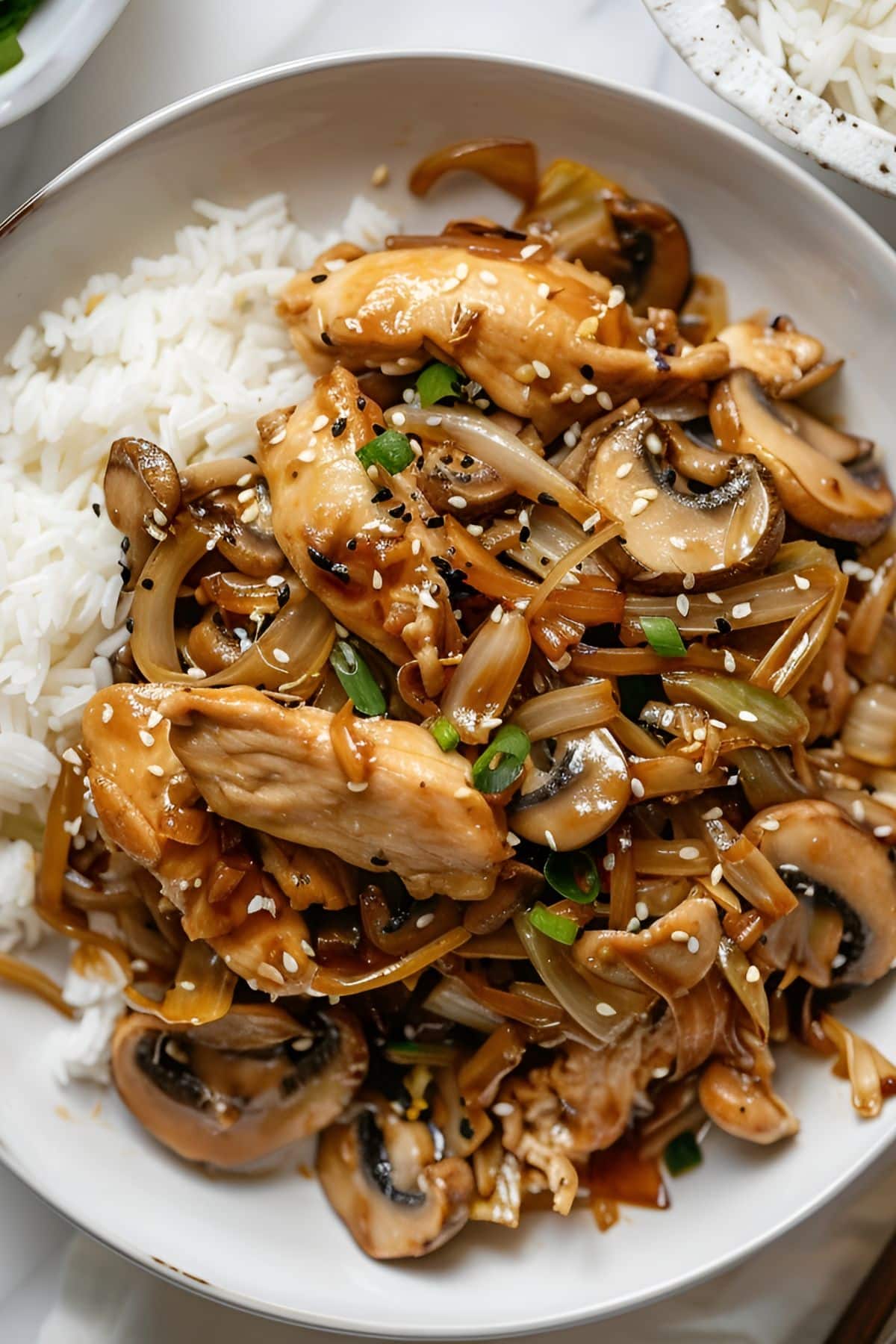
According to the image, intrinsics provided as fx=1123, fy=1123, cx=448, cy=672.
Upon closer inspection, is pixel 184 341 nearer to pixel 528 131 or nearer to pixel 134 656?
pixel 134 656

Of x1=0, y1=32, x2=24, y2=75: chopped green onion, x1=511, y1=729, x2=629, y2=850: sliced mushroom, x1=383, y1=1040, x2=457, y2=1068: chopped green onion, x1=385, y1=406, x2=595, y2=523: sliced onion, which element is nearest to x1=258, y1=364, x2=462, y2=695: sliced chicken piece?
x1=385, y1=406, x2=595, y2=523: sliced onion

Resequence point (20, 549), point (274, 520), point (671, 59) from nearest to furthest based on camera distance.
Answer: point (274, 520) < point (20, 549) < point (671, 59)

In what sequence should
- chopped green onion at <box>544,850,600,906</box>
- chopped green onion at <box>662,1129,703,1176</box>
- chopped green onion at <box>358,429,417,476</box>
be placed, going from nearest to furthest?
chopped green onion at <box>358,429,417,476</box>
chopped green onion at <box>544,850,600,906</box>
chopped green onion at <box>662,1129,703,1176</box>

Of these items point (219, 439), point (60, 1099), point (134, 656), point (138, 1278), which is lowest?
point (138, 1278)

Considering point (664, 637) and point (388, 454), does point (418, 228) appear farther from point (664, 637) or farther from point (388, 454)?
point (664, 637)

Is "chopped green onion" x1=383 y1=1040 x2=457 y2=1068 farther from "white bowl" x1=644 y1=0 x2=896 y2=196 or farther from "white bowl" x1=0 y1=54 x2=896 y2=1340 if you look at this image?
"white bowl" x1=644 y1=0 x2=896 y2=196

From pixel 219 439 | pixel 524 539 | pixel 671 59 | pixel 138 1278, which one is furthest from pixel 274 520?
pixel 138 1278

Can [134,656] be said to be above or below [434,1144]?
above
